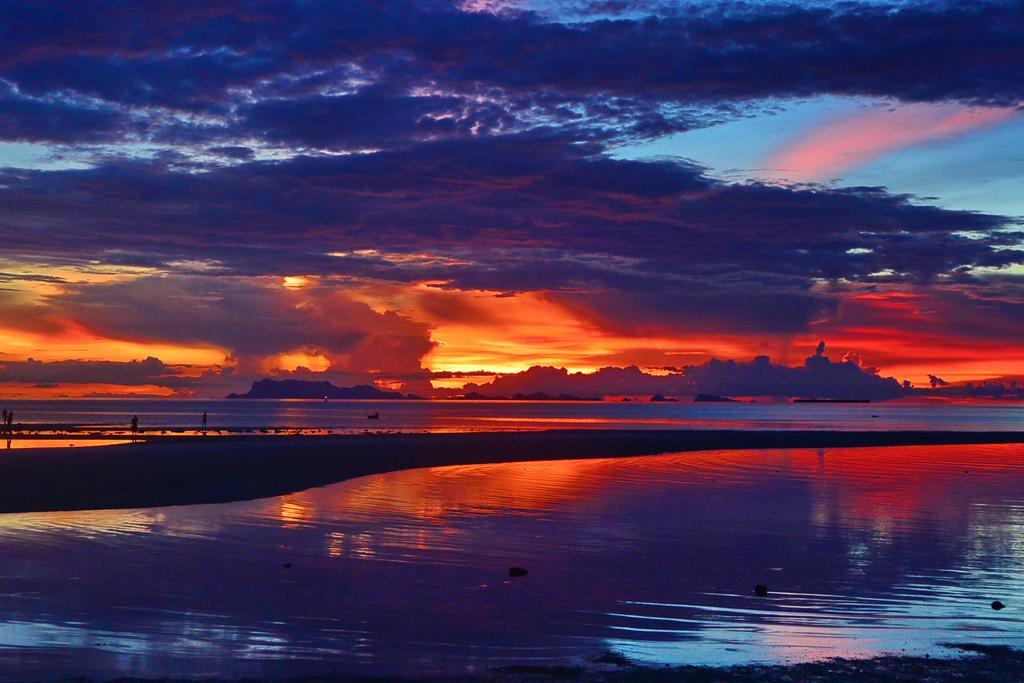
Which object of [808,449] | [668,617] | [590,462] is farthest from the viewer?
[808,449]

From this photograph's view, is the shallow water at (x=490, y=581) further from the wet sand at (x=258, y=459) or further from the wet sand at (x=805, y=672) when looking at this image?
the wet sand at (x=258, y=459)

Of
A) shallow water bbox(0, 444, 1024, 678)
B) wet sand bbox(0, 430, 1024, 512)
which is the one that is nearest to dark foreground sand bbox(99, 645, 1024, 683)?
shallow water bbox(0, 444, 1024, 678)

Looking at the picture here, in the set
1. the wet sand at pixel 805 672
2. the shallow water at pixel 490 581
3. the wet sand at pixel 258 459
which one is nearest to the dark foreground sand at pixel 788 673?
the wet sand at pixel 805 672

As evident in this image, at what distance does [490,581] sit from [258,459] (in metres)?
31.5

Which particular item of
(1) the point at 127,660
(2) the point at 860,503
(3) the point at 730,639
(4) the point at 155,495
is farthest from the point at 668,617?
(4) the point at 155,495

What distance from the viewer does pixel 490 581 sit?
1741cm

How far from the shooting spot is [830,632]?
45.5 ft

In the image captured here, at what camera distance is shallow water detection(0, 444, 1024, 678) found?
12.6m

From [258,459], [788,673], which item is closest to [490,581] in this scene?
[788,673]

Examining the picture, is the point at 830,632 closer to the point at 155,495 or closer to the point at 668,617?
the point at 668,617

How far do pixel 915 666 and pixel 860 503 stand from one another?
68.7 ft

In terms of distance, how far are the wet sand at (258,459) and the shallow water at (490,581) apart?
3.53 meters

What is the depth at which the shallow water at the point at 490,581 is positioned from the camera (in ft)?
41.4

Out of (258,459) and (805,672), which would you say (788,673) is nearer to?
(805,672)
